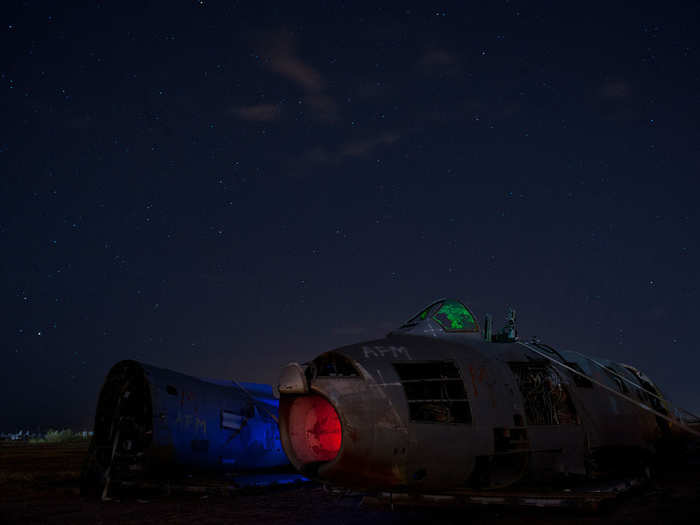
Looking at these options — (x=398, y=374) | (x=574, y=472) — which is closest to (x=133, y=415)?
(x=398, y=374)

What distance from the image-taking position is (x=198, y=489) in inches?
546

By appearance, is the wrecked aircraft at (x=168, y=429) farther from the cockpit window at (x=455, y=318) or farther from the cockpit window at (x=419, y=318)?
the cockpit window at (x=455, y=318)

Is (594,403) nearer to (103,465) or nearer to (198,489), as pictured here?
(198,489)

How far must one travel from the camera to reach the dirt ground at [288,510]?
9562 millimetres

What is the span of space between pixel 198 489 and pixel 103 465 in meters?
3.02

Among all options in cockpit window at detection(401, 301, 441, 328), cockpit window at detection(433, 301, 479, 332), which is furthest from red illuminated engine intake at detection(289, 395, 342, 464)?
cockpit window at detection(433, 301, 479, 332)

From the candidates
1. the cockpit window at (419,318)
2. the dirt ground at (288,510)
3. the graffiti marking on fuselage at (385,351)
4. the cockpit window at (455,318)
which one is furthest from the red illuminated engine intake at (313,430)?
the cockpit window at (455,318)

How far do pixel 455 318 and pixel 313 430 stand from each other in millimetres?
3432

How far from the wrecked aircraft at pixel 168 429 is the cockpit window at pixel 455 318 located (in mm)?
8613

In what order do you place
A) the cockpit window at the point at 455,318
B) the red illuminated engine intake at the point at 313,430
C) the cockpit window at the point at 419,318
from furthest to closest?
the cockpit window at the point at 419,318, the cockpit window at the point at 455,318, the red illuminated engine intake at the point at 313,430

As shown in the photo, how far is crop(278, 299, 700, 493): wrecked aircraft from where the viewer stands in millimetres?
8227

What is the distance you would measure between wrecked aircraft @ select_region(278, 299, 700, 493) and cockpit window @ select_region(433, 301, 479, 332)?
23 millimetres

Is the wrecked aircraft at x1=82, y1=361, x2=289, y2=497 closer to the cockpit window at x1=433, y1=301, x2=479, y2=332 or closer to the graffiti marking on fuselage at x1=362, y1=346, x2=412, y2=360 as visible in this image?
the graffiti marking on fuselage at x1=362, y1=346, x2=412, y2=360

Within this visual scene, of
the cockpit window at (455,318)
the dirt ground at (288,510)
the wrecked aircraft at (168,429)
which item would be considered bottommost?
the dirt ground at (288,510)
